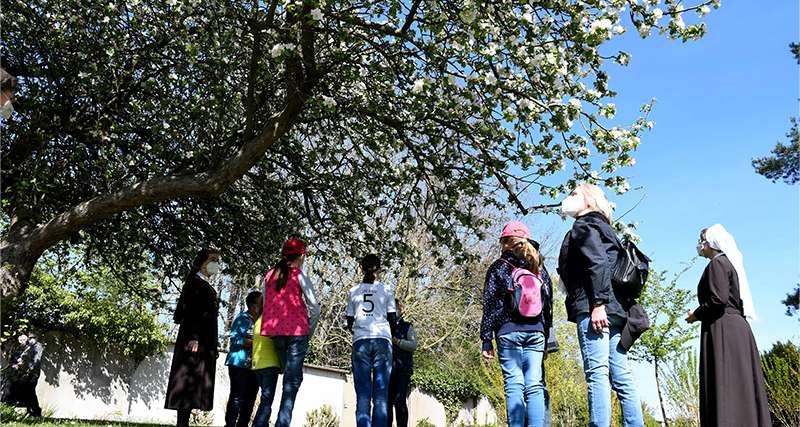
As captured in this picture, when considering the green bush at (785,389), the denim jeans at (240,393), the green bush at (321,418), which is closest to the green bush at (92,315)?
the green bush at (321,418)

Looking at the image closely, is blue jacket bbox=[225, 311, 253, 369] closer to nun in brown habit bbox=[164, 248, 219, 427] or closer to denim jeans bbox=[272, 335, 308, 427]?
nun in brown habit bbox=[164, 248, 219, 427]

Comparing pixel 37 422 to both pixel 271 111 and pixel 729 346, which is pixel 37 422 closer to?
pixel 271 111

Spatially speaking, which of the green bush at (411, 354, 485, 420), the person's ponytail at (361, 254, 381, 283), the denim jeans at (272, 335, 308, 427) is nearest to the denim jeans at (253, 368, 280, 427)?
the denim jeans at (272, 335, 308, 427)

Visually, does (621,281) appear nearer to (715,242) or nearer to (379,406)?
(715,242)

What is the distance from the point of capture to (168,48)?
8781 mm

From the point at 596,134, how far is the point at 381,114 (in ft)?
9.60

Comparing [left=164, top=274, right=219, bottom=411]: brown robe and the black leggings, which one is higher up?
[left=164, top=274, right=219, bottom=411]: brown robe

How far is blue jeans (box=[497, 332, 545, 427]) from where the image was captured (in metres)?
4.62

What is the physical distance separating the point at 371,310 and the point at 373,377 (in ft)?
2.05

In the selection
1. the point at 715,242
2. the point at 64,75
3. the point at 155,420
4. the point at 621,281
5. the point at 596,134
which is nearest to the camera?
the point at 621,281

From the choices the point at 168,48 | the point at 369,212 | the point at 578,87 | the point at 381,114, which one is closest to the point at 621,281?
the point at 578,87

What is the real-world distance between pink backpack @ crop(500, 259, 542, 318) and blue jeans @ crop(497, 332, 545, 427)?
17cm

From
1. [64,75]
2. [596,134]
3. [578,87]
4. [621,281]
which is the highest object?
[64,75]

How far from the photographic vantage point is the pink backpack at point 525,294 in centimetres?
488
